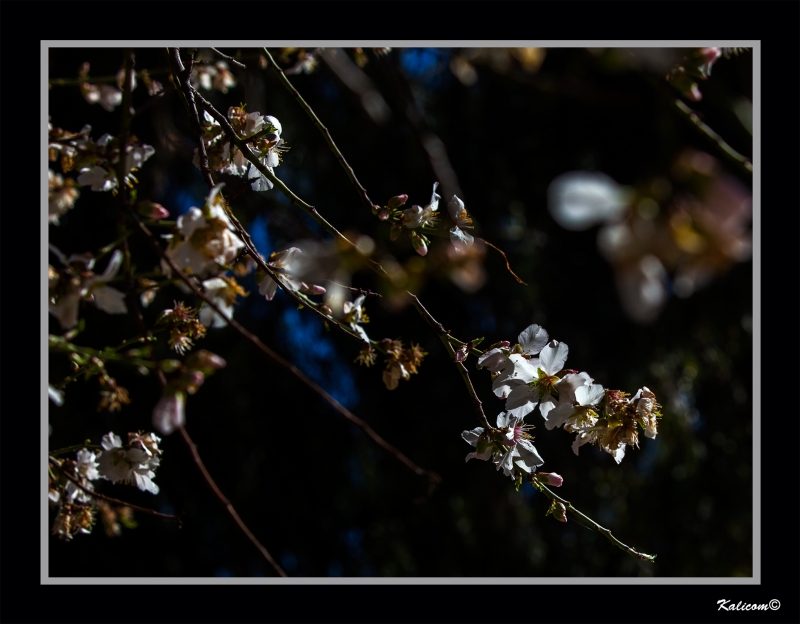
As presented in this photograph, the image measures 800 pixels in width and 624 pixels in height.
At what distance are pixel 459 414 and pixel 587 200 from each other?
5.66 ft

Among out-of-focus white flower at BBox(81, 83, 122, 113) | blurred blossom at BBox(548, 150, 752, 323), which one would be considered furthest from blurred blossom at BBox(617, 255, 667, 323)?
out-of-focus white flower at BBox(81, 83, 122, 113)

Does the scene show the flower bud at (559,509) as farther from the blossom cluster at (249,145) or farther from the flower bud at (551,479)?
the blossom cluster at (249,145)

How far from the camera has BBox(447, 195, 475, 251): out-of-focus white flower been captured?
73 centimetres

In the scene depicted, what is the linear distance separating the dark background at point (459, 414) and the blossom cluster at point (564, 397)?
3.71 ft

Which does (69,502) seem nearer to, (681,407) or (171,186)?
(171,186)

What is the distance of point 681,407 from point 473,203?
2.85ft

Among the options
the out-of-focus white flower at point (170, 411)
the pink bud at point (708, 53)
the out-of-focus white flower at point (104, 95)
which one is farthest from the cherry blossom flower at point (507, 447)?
the out-of-focus white flower at point (104, 95)

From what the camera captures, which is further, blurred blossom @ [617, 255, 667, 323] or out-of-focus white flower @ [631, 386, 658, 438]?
out-of-focus white flower @ [631, 386, 658, 438]

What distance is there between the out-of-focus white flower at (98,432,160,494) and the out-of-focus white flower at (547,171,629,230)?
65cm

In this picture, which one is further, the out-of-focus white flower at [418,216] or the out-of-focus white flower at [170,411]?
the out-of-focus white flower at [418,216]

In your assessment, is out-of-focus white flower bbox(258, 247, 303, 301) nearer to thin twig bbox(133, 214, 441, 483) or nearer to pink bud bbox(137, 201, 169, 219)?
thin twig bbox(133, 214, 441, 483)

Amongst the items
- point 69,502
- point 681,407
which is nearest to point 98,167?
point 69,502

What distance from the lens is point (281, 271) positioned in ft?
2.35

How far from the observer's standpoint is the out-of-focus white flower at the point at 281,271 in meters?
0.72
